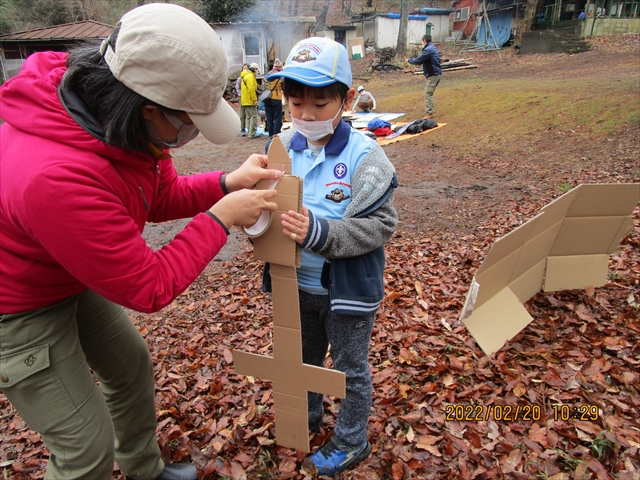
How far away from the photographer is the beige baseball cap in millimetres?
1350

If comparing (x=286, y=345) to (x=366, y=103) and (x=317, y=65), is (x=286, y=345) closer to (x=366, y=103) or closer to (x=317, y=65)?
(x=317, y=65)

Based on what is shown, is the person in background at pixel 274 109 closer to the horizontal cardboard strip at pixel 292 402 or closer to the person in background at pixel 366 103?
the person in background at pixel 366 103

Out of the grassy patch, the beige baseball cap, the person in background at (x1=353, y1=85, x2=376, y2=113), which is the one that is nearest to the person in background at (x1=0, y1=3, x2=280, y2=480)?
the beige baseball cap

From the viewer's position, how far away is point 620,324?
3350mm

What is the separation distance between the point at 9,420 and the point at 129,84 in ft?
9.61

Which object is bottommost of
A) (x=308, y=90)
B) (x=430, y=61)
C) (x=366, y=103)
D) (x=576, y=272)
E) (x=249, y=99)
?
(x=366, y=103)

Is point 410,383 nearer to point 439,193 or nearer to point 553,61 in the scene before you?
point 439,193

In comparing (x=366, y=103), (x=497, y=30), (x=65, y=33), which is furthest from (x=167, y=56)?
(x=497, y=30)

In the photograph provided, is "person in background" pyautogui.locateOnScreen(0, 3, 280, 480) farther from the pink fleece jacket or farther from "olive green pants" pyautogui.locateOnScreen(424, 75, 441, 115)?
"olive green pants" pyautogui.locateOnScreen(424, 75, 441, 115)

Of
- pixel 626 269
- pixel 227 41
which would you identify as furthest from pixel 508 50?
pixel 626 269

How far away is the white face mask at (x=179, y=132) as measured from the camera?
1529 millimetres

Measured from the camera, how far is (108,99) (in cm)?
145

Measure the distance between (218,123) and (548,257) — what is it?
10.1 feet

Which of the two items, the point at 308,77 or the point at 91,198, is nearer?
the point at 91,198
